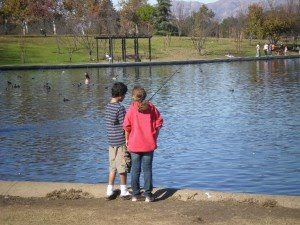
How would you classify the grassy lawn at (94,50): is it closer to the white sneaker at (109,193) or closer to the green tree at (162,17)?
the green tree at (162,17)

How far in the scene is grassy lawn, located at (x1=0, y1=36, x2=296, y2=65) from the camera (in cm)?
5882

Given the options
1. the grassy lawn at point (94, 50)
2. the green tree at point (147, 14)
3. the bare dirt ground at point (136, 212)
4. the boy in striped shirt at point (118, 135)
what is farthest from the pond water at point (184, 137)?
the green tree at point (147, 14)

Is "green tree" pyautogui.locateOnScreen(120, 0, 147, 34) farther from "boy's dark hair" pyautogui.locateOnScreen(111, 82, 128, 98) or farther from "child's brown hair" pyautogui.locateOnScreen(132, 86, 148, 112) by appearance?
"child's brown hair" pyautogui.locateOnScreen(132, 86, 148, 112)

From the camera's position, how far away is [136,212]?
671cm

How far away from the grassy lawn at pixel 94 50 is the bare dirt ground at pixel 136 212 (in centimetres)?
4939

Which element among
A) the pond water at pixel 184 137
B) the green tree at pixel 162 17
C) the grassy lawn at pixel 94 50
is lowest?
the pond water at pixel 184 137

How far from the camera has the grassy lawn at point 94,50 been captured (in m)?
58.8

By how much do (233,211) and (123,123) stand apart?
179cm

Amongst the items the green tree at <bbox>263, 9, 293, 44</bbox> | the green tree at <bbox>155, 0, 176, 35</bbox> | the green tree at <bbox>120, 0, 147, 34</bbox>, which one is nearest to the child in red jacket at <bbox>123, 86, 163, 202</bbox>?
the green tree at <bbox>263, 9, 293, 44</bbox>

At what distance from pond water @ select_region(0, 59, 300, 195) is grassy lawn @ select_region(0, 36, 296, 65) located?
28405 millimetres

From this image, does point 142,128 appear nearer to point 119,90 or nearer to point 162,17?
point 119,90

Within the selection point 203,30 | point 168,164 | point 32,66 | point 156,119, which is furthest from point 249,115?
point 203,30

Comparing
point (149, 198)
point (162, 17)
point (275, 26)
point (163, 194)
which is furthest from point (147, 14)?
point (149, 198)

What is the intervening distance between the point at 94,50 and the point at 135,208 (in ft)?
200
